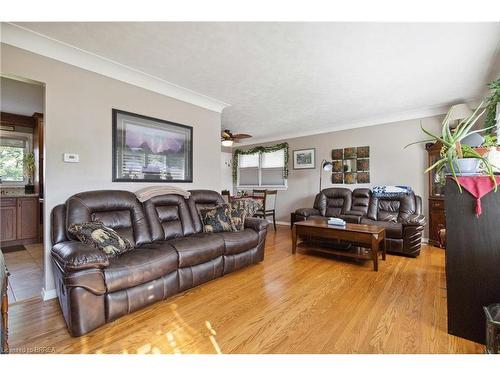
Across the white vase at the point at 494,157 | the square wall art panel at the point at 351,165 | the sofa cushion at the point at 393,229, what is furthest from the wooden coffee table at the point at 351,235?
Result: the square wall art panel at the point at 351,165

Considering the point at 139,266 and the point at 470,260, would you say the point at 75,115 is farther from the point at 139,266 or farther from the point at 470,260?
the point at 470,260

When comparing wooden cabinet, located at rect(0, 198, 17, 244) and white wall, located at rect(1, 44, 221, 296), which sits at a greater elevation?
white wall, located at rect(1, 44, 221, 296)

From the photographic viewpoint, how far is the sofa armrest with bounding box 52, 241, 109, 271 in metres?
1.66

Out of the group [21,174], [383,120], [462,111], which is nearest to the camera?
[462,111]

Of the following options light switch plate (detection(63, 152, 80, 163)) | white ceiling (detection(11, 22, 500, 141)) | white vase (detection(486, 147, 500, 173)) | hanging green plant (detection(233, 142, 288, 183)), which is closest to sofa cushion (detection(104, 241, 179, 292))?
light switch plate (detection(63, 152, 80, 163))

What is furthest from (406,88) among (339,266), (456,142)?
(339,266)

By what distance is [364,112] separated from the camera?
14.8ft

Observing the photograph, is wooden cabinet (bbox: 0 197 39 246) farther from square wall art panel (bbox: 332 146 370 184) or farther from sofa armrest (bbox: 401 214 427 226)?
sofa armrest (bbox: 401 214 427 226)

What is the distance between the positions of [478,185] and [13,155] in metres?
6.65

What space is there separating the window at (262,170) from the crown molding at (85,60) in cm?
327

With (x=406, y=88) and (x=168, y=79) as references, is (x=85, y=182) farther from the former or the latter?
(x=406, y=88)

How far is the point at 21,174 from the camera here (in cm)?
453

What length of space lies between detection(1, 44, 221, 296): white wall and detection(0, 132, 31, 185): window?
10.3 feet

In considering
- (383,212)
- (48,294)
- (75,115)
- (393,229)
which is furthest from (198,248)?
(383,212)
